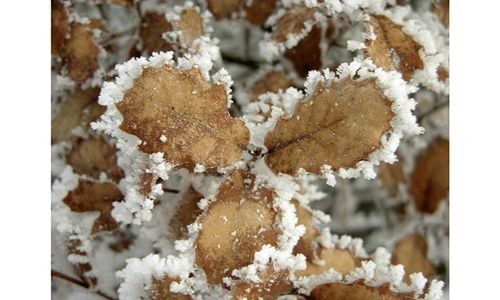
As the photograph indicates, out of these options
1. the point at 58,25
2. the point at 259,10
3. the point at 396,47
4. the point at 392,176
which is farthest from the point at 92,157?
the point at 392,176

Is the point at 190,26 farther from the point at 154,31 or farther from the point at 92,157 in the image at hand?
the point at 92,157

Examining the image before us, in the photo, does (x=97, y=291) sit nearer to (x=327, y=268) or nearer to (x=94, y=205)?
(x=94, y=205)

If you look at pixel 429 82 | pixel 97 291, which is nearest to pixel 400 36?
pixel 429 82

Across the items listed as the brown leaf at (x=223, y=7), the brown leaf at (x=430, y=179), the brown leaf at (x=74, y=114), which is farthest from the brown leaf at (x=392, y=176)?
the brown leaf at (x=74, y=114)

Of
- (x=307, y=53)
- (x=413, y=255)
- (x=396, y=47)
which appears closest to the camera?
(x=396, y=47)

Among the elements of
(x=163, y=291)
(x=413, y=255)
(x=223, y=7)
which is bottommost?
(x=163, y=291)
